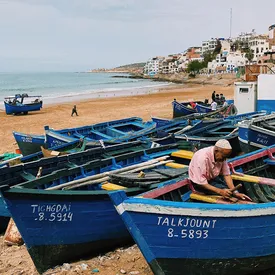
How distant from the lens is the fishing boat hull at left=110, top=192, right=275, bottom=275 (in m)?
5.12

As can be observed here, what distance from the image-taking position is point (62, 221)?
21.5ft

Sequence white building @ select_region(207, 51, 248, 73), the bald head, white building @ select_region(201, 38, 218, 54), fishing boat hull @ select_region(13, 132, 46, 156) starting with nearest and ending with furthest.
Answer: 1. the bald head
2. fishing boat hull @ select_region(13, 132, 46, 156)
3. white building @ select_region(207, 51, 248, 73)
4. white building @ select_region(201, 38, 218, 54)

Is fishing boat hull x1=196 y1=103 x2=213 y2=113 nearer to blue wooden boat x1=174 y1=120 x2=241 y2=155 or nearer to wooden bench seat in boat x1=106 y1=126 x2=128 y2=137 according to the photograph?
blue wooden boat x1=174 y1=120 x2=241 y2=155

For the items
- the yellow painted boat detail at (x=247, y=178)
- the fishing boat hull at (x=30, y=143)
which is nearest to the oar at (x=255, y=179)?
the yellow painted boat detail at (x=247, y=178)

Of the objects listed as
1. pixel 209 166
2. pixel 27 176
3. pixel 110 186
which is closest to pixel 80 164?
pixel 27 176

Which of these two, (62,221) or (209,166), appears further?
(62,221)

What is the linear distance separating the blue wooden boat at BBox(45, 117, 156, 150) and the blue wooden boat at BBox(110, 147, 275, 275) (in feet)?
21.8

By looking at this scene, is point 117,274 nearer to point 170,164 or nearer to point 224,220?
point 224,220

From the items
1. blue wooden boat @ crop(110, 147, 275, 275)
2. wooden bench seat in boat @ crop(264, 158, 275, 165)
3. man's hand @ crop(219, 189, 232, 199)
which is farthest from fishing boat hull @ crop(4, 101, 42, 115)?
man's hand @ crop(219, 189, 232, 199)

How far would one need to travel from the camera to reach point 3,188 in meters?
5.83

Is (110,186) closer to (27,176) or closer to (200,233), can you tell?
(27,176)

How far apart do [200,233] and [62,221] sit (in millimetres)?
2531

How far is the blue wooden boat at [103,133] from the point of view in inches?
509

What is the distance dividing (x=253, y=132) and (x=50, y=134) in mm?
6979
